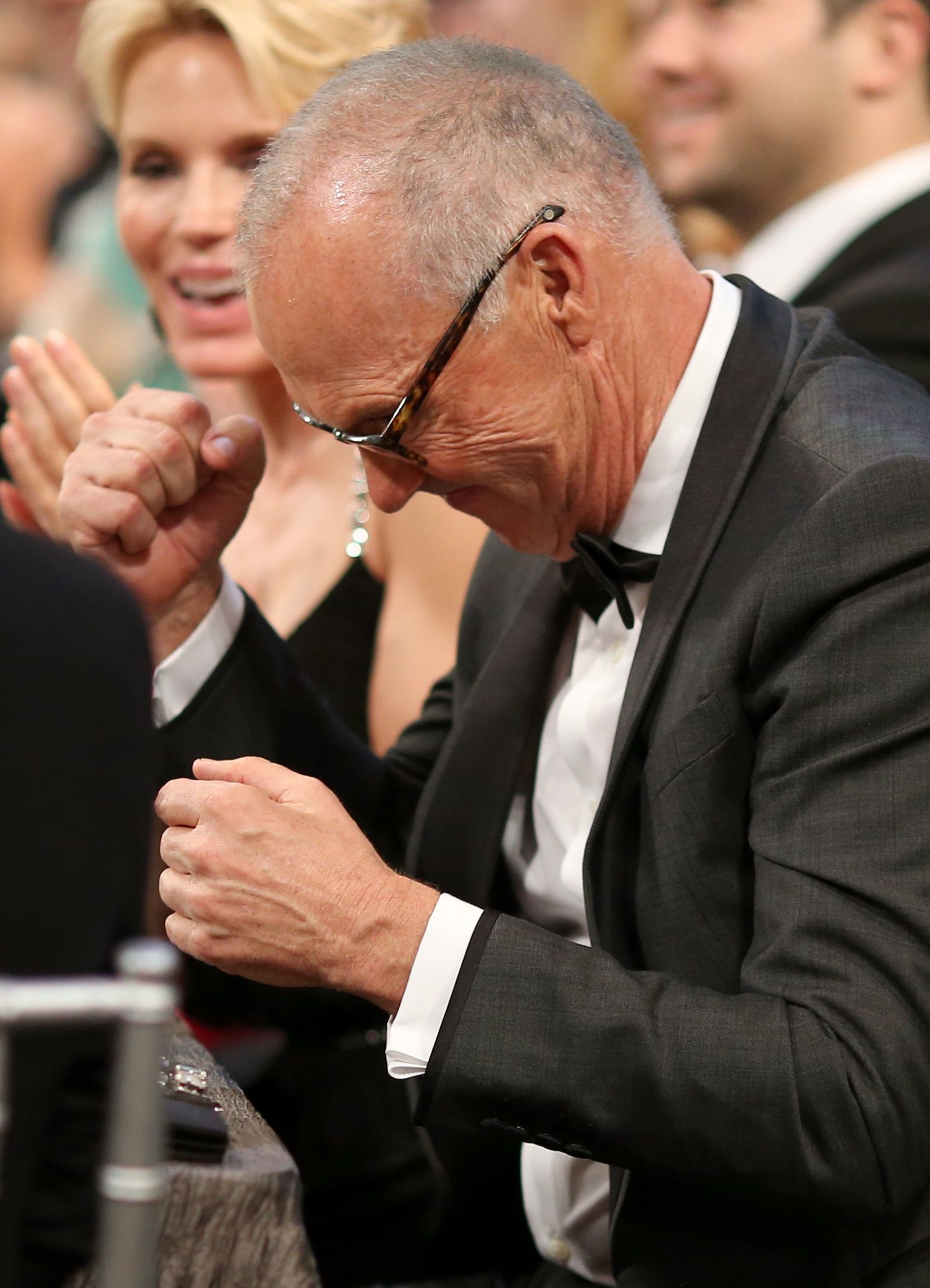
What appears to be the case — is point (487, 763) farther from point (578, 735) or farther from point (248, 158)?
point (248, 158)

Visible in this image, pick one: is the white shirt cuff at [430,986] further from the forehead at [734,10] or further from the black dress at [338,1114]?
the forehead at [734,10]

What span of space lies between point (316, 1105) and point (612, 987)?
36.5 inches

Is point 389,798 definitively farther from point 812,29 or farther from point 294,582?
point 812,29

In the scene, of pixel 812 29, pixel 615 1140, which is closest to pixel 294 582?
pixel 615 1140

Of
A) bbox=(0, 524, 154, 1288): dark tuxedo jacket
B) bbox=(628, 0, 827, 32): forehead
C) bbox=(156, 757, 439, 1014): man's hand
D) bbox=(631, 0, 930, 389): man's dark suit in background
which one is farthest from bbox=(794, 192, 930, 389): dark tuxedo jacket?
bbox=(0, 524, 154, 1288): dark tuxedo jacket

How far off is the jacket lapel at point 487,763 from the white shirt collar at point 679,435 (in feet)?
0.66

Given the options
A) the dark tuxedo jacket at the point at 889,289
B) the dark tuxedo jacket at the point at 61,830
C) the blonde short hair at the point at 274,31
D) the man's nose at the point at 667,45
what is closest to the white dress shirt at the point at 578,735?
the dark tuxedo jacket at the point at 61,830

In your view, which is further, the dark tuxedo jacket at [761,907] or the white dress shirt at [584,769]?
the white dress shirt at [584,769]

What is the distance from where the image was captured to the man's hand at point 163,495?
61.2 inches

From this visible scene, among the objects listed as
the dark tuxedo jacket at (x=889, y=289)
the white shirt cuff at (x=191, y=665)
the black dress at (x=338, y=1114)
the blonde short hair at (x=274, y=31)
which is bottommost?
A: the black dress at (x=338, y=1114)

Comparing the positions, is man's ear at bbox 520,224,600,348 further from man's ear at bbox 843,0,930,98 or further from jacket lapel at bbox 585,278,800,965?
man's ear at bbox 843,0,930,98

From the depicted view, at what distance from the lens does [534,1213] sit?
1.45 meters

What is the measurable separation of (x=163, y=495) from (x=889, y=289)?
1.29 metres

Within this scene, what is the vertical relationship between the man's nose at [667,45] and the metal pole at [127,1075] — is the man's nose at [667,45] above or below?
above
